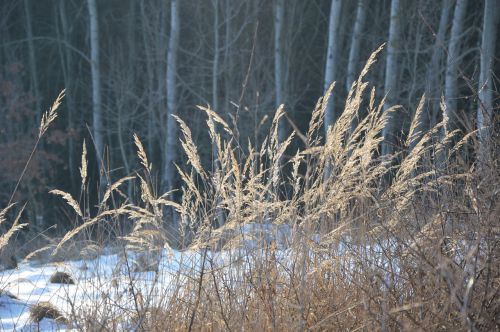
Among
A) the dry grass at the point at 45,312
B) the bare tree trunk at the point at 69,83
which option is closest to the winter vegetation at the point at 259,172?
the dry grass at the point at 45,312

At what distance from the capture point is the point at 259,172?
16.4 ft

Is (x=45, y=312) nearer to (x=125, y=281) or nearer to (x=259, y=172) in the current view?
(x=125, y=281)

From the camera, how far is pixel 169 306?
2.56m

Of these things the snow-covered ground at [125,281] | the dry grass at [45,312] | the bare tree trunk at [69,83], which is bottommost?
the bare tree trunk at [69,83]

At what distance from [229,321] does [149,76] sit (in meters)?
14.7

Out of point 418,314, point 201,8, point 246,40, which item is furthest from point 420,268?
point 201,8

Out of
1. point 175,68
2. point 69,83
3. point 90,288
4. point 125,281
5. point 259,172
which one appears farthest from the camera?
point 69,83

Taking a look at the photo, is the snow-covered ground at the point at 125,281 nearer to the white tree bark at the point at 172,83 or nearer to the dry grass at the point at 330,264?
the dry grass at the point at 330,264

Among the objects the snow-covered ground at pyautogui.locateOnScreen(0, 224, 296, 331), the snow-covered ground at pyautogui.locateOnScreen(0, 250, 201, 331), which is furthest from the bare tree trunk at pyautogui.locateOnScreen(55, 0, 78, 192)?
the snow-covered ground at pyautogui.locateOnScreen(0, 224, 296, 331)

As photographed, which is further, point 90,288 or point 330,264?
point 90,288

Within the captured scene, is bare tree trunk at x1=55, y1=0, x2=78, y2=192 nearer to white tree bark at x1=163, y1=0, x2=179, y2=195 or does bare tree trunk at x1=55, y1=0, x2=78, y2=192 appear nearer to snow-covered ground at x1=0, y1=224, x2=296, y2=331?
white tree bark at x1=163, y1=0, x2=179, y2=195

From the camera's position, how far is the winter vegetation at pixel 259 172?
235 centimetres

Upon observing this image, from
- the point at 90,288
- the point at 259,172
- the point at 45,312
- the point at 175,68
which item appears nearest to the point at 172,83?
the point at 175,68

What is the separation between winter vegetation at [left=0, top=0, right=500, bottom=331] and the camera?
7.70 ft
